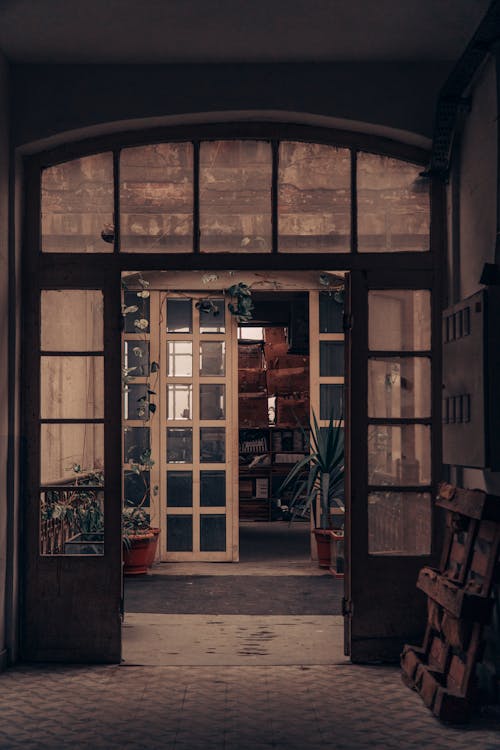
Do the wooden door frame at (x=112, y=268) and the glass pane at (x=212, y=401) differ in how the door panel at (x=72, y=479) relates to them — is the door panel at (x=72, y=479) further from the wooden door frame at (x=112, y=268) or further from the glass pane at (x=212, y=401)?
the glass pane at (x=212, y=401)

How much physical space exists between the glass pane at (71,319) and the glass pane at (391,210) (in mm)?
1435

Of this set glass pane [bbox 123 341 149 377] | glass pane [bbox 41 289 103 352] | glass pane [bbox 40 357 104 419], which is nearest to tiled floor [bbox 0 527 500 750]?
glass pane [bbox 40 357 104 419]

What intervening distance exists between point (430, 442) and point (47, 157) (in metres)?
2.50

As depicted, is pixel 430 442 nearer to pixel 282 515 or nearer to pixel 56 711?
pixel 56 711

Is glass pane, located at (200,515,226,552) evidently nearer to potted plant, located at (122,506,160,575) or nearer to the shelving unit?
potted plant, located at (122,506,160,575)

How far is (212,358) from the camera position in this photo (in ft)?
28.8

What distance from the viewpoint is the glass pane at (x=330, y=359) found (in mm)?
8602

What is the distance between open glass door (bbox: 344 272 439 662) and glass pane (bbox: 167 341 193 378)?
368cm

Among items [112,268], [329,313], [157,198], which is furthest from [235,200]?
[329,313]

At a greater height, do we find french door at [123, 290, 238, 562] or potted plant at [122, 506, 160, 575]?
french door at [123, 290, 238, 562]

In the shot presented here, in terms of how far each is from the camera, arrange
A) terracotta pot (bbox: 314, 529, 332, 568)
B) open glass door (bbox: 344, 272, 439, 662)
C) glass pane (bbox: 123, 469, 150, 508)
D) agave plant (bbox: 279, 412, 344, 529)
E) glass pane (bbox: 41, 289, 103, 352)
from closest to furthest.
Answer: open glass door (bbox: 344, 272, 439, 662) < glass pane (bbox: 41, 289, 103, 352) < agave plant (bbox: 279, 412, 344, 529) < terracotta pot (bbox: 314, 529, 332, 568) < glass pane (bbox: 123, 469, 150, 508)

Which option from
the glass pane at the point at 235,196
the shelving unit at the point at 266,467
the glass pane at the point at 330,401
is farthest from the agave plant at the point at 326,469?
the shelving unit at the point at 266,467

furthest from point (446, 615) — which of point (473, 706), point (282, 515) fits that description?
point (282, 515)

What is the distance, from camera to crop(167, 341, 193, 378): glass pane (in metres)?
8.74
